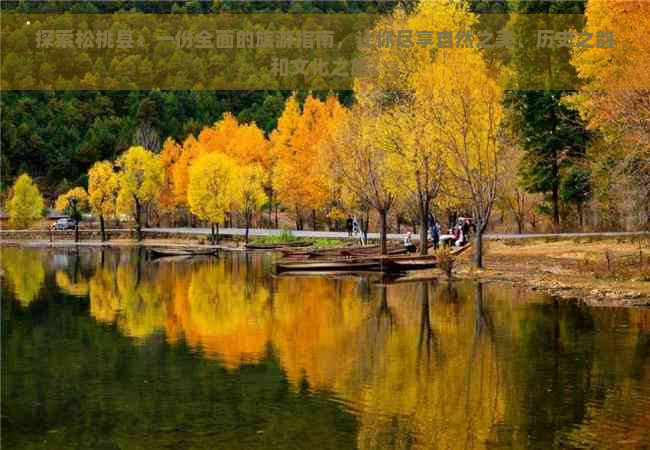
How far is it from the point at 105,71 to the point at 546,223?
113638 millimetres

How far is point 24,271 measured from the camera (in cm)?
5544

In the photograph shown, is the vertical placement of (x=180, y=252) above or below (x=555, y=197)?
below

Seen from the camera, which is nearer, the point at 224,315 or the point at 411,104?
the point at 224,315

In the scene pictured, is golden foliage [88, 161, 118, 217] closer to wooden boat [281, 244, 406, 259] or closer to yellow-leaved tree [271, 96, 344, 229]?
yellow-leaved tree [271, 96, 344, 229]

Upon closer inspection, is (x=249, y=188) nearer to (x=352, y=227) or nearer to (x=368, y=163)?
(x=352, y=227)

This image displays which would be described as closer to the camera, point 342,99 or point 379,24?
point 379,24

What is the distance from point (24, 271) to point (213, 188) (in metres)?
24.5

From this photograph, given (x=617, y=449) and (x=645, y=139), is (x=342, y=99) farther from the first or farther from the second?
(x=617, y=449)

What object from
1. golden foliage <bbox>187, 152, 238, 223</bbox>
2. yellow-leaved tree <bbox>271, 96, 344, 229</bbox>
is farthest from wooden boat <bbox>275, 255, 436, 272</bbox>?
golden foliage <bbox>187, 152, 238, 223</bbox>

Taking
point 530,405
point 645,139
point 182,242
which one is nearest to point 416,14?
point 645,139

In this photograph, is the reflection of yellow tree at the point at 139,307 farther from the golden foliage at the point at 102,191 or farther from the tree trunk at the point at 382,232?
the golden foliage at the point at 102,191

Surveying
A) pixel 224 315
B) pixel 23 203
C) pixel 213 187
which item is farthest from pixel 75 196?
pixel 224 315

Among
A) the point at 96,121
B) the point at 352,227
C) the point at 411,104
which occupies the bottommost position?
the point at 352,227

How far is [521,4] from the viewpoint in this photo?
58.1m
